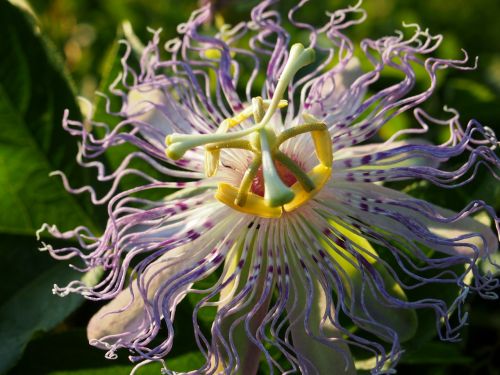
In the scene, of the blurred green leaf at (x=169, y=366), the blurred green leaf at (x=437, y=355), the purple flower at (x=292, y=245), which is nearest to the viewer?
the purple flower at (x=292, y=245)

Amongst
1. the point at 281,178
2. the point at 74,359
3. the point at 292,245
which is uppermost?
the point at 281,178

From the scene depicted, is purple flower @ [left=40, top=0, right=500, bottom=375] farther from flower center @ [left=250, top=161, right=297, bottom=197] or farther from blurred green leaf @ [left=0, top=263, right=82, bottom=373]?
blurred green leaf @ [left=0, top=263, right=82, bottom=373]

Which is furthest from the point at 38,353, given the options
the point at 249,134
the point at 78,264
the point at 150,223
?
the point at 249,134

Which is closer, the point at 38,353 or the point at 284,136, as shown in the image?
the point at 284,136

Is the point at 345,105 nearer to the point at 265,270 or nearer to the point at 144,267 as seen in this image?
the point at 265,270

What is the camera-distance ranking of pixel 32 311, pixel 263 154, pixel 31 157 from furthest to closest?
pixel 31 157 < pixel 32 311 < pixel 263 154

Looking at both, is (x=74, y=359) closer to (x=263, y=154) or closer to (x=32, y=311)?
(x=32, y=311)

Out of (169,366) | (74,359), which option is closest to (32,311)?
(74,359)

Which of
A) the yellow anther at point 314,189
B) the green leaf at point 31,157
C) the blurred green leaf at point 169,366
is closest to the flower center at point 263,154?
the yellow anther at point 314,189

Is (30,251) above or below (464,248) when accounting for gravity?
below

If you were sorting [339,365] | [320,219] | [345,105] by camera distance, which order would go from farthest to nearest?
1. [345,105]
2. [320,219]
3. [339,365]

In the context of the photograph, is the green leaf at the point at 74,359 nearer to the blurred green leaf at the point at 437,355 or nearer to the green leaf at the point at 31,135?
the green leaf at the point at 31,135
